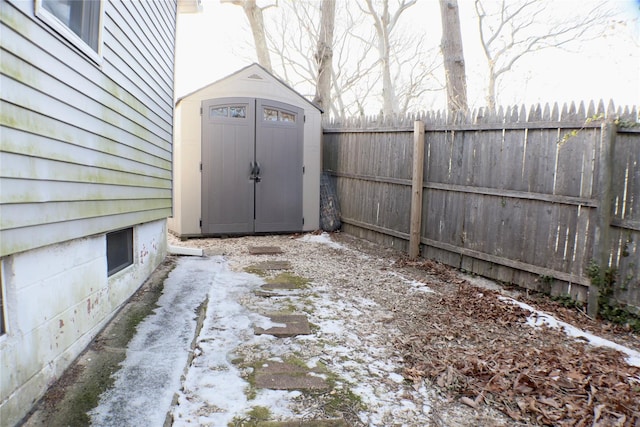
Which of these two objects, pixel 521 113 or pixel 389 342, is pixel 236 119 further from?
pixel 389 342

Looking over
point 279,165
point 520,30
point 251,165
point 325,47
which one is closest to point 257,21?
point 325,47

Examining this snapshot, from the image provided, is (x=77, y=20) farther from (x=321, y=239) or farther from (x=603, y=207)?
(x=321, y=239)

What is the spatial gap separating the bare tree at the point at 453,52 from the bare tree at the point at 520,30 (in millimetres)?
8221

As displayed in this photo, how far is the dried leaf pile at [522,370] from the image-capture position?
232cm

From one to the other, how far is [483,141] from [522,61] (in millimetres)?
15741

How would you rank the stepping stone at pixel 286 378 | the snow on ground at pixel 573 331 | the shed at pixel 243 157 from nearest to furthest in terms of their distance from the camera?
the stepping stone at pixel 286 378 < the snow on ground at pixel 573 331 < the shed at pixel 243 157

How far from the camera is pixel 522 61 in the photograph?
18.4 meters

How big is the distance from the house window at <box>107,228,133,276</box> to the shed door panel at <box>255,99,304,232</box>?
3.70 m

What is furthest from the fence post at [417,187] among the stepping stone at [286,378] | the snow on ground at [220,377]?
the stepping stone at [286,378]

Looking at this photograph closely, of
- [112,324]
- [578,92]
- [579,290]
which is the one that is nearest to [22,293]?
[112,324]

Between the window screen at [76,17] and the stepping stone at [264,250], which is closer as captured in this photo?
the window screen at [76,17]

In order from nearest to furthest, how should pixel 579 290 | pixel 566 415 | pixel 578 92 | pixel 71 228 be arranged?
pixel 566 415, pixel 71 228, pixel 579 290, pixel 578 92

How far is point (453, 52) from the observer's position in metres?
7.81

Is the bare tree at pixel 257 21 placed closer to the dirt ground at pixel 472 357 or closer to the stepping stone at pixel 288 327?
the dirt ground at pixel 472 357
